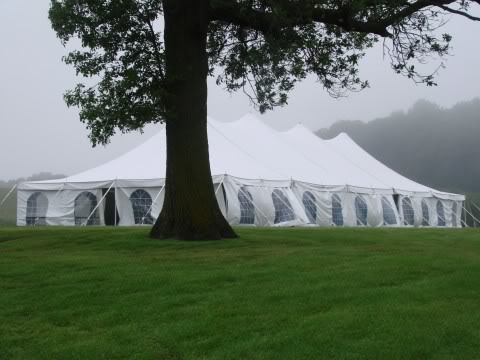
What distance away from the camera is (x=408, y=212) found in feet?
86.8

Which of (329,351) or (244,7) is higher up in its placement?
(244,7)

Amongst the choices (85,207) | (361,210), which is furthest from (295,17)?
(361,210)

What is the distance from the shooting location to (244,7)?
1076 centimetres

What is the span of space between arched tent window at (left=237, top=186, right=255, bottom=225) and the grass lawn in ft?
36.1

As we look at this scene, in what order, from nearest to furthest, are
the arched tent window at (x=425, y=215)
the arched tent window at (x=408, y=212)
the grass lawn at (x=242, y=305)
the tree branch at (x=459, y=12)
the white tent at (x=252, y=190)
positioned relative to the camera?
the grass lawn at (x=242, y=305) < the tree branch at (x=459, y=12) < the white tent at (x=252, y=190) < the arched tent window at (x=408, y=212) < the arched tent window at (x=425, y=215)

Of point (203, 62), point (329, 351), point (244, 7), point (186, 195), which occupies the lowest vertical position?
point (329, 351)

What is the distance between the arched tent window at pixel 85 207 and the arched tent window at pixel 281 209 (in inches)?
256

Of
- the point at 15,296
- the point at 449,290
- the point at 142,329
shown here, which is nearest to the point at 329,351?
the point at 142,329

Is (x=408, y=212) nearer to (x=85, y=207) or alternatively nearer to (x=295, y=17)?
(x=85, y=207)

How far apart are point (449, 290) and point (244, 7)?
6.70 m

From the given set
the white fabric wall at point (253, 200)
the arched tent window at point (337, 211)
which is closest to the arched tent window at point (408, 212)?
the white fabric wall at point (253, 200)

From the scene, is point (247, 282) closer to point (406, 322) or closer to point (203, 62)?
point (406, 322)

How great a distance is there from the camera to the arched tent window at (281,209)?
827 inches

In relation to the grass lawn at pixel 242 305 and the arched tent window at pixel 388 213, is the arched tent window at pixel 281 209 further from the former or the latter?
the grass lawn at pixel 242 305
